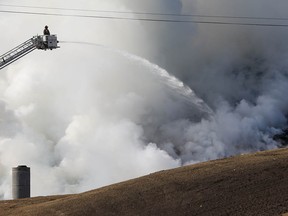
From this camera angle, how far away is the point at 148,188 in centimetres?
3059

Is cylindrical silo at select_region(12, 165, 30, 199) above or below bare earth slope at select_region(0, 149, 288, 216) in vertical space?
above

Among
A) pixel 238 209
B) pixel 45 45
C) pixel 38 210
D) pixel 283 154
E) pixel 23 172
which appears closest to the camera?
pixel 238 209

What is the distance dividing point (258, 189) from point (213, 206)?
2.18m

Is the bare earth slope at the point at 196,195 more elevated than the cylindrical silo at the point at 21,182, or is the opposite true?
the cylindrical silo at the point at 21,182

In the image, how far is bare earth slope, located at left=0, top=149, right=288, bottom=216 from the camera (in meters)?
28.7

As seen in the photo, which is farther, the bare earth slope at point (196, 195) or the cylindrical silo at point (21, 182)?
the cylindrical silo at point (21, 182)

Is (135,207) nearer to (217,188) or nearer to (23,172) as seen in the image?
(217,188)

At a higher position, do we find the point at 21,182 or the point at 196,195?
the point at 21,182

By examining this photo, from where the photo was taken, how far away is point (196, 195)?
2956cm

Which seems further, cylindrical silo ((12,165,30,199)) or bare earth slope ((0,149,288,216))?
cylindrical silo ((12,165,30,199))

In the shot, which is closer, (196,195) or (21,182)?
(196,195)

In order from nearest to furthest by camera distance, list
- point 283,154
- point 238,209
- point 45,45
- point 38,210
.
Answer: point 238,209
point 38,210
point 283,154
point 45,45

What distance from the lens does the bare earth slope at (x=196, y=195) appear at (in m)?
28.7

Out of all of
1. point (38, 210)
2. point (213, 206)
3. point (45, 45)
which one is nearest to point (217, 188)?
point (213, 206)
